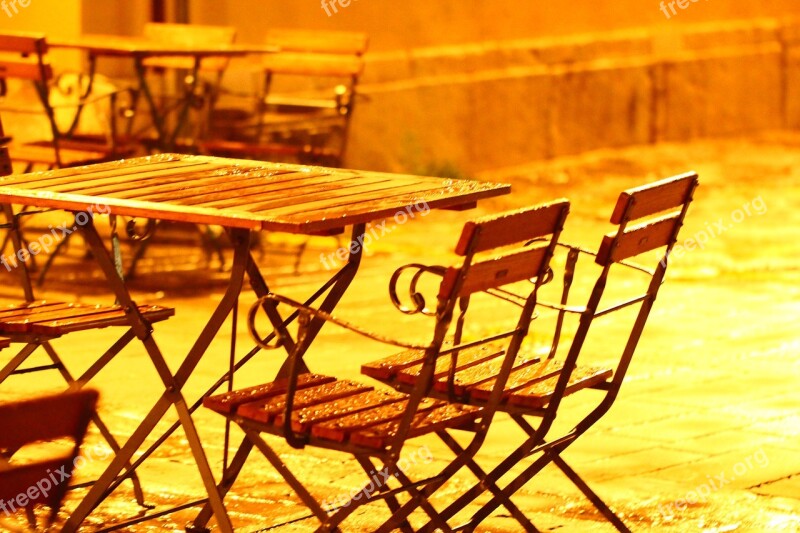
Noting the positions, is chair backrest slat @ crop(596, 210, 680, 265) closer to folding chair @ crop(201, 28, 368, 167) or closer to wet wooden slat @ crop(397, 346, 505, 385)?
wet wooden slat @ crop(397, 346, 505, 385)

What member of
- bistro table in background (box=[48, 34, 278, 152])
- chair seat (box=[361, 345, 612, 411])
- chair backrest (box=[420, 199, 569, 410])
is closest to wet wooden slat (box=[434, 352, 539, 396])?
chair seat (box=[361, 345, 612, 411])

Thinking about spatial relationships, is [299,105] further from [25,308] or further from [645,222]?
[645,222]

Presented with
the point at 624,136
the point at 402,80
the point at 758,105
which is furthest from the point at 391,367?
the point at 758,105

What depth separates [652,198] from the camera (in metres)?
3.90

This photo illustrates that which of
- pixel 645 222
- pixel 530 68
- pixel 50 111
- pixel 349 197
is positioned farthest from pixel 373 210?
pixel 530 68

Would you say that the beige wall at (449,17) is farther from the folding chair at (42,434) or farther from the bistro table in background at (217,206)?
the folding chair at (42,434)

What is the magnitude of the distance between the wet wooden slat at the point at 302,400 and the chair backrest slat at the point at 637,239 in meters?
0.73

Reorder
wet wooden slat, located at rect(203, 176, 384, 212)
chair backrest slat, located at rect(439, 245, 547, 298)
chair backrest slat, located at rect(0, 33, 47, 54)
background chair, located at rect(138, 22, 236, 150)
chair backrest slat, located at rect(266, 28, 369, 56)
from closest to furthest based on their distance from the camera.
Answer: chair backrest slat, located at rect(439, 245, 547, 298) → wet wooden slat, located at rect(203, 176, 384, 212) → chair backrest slat, located at rect(0, 33, 47, 54) → background chair, located at rect(138, 22, 236, 150) → chair backrest slat, located at rect(266, 28, 369, 56)

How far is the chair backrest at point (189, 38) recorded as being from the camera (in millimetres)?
8711

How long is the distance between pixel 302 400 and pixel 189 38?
5.29m

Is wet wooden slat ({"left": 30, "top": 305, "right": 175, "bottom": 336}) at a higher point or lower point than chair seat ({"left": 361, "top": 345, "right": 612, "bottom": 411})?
higher

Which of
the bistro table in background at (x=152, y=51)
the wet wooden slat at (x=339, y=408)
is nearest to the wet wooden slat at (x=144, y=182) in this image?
the wet wooden slat at (x=339, y=408)

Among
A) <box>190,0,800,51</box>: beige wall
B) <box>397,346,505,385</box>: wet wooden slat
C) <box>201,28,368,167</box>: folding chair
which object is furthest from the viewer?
<box>190,0,800,51</box>: beige wall

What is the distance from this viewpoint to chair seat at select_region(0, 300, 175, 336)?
13.8ft
